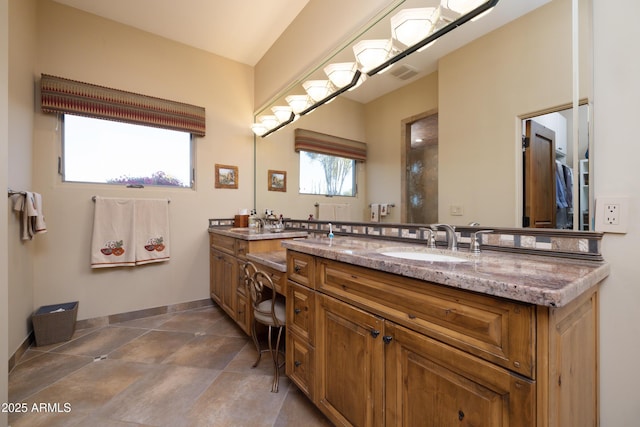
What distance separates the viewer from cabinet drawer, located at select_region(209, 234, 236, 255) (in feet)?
7.97

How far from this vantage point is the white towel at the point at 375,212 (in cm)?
184

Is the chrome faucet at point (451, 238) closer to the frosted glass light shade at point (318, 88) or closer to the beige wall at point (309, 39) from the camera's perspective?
the beige wall at point (309, 39)

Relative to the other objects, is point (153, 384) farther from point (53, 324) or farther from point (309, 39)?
point (309, 39)

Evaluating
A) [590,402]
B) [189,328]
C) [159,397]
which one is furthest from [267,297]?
[590,402]

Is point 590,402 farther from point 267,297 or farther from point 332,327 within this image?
point 267,297

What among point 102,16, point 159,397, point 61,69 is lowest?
point 159,397

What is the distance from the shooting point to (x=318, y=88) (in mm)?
2396

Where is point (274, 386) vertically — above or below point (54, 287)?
below

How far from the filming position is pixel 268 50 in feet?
9.98

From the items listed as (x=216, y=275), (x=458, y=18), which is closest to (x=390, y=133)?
(x=458, y=18)

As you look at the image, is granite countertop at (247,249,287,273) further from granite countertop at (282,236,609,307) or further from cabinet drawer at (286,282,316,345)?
granite countertop at (282,236,609,307)

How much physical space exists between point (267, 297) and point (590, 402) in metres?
1.68

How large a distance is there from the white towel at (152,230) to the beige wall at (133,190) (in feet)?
0.33

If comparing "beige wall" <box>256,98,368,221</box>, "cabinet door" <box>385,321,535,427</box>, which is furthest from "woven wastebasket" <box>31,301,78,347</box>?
"cabinet door" <box>385,321,535,427</box>
